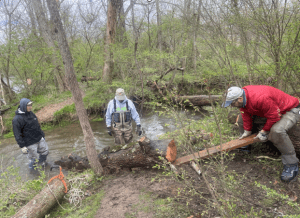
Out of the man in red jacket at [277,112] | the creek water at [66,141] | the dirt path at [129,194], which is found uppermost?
the man in red jacket at [277,112]

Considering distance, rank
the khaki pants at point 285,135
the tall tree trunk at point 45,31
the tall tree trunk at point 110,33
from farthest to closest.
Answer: the tall tree trunk at point 45,31 → the tall tree trunk at point 110,33 → the khaki pants at point 285,135

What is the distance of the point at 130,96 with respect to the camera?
10141 mm

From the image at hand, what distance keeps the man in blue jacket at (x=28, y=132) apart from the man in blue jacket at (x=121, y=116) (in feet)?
6.63

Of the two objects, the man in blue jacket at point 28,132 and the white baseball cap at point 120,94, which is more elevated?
the white baseball cap at point 120,94

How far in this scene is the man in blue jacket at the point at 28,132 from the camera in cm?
489

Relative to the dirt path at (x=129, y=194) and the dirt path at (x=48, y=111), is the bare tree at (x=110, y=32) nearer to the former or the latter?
the dirt path at (x=48, y=111)

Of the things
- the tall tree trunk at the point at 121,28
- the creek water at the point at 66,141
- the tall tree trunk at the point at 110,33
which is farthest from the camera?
the tall tree trunk at the point at 121,28

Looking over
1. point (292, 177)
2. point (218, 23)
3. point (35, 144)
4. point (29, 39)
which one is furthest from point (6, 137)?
point (292, 177)

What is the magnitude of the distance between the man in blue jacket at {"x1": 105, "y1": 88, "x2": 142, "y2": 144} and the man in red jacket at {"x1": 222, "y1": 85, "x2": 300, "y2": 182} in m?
3.04

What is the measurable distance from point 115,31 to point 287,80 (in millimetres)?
8749

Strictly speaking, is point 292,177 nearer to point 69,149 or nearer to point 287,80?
point 287,80

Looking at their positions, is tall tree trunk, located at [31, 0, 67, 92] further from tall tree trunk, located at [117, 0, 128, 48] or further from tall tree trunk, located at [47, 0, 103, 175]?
tall tree trunk, located at [47, 0, 103, 175]

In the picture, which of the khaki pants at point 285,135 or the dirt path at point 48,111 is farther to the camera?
the dirt path at point 48,111

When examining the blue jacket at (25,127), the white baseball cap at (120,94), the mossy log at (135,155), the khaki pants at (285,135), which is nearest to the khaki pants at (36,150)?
the blue jacket at (25,127)
